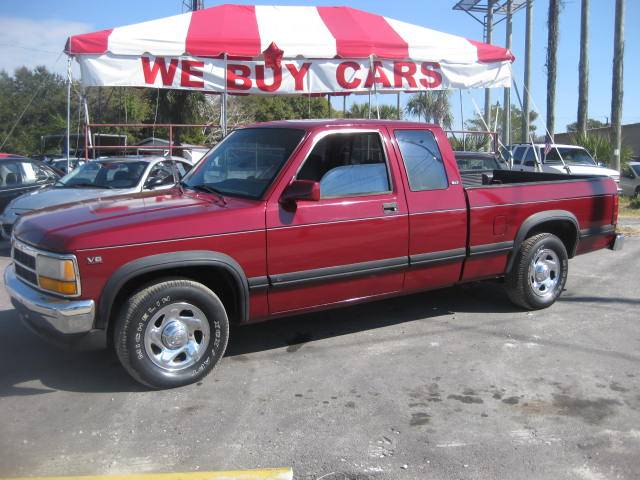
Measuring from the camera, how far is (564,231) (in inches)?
253

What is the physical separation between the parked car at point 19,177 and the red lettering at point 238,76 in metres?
3.48

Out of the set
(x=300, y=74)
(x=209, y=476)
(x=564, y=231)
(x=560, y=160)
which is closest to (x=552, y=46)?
(x=560, y=160)

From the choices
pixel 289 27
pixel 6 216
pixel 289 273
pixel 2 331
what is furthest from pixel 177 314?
pixel 289 27

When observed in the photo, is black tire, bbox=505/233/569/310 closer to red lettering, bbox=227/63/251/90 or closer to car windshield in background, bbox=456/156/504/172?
car windshield in background, bbox=456/156/504/172

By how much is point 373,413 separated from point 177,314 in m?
1.47

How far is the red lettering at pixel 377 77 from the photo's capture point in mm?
11211

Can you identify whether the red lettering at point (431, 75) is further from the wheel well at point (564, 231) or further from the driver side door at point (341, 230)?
the driver side door at point (341, 230)

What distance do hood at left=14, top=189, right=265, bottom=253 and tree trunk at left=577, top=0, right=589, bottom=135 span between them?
1984 centimetres

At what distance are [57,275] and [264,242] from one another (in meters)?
1.36

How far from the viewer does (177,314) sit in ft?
13.7

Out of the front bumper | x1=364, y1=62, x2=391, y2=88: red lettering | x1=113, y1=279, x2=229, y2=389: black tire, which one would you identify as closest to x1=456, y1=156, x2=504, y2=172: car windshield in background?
x1=364, y1=62, x2=391, y2=88: red lettering

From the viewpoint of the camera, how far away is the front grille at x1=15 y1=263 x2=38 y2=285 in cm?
404

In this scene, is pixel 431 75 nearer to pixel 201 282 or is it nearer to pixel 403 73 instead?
pixel 403 73

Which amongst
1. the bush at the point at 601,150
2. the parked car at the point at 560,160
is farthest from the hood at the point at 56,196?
the bush at the point at 601,150
